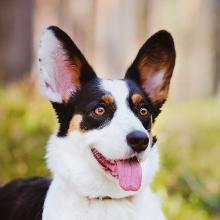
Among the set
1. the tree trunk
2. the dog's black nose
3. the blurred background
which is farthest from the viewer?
the tree trunk

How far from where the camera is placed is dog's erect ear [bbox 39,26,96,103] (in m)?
6.59

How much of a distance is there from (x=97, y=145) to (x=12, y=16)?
17090 millimetres

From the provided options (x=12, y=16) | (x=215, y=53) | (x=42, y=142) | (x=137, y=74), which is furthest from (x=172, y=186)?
(x=215, y=53)

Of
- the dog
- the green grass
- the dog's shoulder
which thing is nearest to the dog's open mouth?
the dog

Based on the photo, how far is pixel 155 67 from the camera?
6.93 meters

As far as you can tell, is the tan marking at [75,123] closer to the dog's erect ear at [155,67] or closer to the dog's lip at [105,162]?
the dog's lip at [105,162]

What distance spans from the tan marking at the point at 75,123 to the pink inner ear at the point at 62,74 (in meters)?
0.28

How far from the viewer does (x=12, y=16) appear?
22.9 metres

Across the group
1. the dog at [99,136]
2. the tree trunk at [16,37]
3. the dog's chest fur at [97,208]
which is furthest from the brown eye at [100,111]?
the tree trunk at [16,37]

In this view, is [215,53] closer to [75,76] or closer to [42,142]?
[42,142]

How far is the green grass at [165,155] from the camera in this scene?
10.5 meters

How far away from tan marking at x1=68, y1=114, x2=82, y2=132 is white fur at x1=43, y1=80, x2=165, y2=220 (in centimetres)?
4

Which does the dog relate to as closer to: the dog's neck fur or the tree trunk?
the dog's neck fur

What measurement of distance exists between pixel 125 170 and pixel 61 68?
986mm
